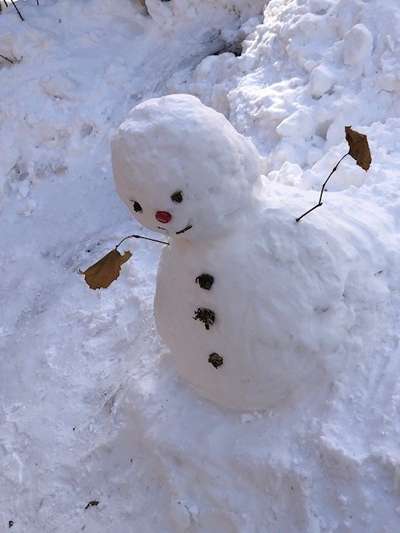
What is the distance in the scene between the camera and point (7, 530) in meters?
1.80

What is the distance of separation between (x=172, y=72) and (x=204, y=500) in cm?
190

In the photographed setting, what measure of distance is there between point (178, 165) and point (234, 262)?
260 mm

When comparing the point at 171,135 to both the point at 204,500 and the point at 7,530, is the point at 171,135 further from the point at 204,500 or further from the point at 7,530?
the point at 7,530

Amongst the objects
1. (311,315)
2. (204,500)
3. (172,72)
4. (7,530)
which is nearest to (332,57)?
(172,72)

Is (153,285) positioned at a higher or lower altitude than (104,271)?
lower

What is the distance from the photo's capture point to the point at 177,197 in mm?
1225

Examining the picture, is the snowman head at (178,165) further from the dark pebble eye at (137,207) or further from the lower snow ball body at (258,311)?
the lower snow ball body at (258,311)

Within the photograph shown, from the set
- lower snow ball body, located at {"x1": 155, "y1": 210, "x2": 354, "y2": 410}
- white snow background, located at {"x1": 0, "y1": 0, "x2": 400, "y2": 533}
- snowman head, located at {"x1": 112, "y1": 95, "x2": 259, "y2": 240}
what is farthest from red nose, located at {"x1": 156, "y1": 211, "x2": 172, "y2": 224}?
white snow background, located at {"x1": 0, "y1": 0, "x2": 400, "y2": 533}

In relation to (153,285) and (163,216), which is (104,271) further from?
(153,285)

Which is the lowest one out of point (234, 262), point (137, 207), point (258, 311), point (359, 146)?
point (258, 311)

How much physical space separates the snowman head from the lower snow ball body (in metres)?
0.12

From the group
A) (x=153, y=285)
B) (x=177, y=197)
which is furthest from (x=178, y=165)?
(x=153, y=285)

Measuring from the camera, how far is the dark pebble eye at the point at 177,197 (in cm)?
122

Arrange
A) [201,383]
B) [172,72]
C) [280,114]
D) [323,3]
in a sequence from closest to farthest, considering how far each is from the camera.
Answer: [201,383] < [280,114] < [323,3] < [172,72]
